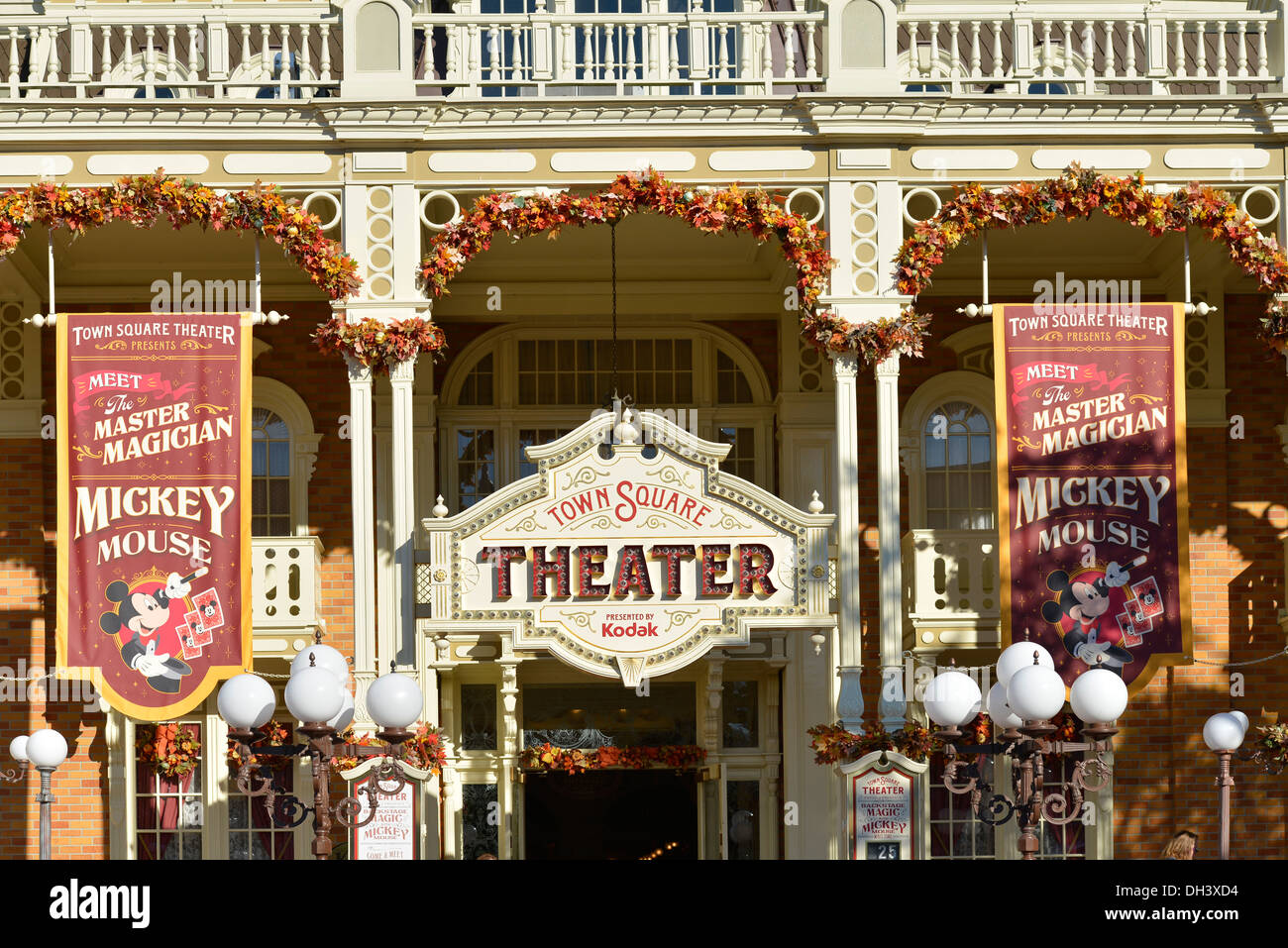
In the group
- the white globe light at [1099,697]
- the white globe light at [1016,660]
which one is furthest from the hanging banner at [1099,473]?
the white globe light at [1099,697]

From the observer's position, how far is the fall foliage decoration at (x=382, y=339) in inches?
573

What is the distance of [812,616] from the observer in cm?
1449

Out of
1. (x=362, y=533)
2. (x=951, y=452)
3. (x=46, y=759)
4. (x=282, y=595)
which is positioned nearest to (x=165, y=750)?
(x=282, y=595)

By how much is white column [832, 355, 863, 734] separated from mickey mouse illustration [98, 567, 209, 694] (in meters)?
5.02

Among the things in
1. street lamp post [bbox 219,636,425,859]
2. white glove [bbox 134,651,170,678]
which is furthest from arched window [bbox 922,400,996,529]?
street lamp post [bbox 219,636,425,859]

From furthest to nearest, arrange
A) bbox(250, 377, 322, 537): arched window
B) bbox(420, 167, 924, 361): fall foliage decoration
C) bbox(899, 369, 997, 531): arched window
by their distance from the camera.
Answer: bbox(899, 369, 997, 531): arched window
bbox(250, 377, 322, 537): arched window
bbox(420, 167, 924, 361): fall foliage decoration

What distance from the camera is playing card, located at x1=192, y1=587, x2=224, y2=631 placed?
1438 cm

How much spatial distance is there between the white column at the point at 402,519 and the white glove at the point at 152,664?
1.66 meters

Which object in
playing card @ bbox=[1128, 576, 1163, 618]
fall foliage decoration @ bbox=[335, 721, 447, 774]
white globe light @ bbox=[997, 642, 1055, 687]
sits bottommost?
fall foliage decoration @ bbox=[335, 721, 447, 774]

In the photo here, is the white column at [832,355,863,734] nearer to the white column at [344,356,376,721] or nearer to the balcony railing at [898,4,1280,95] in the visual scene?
the balcony railing at [898,4,1280,95]

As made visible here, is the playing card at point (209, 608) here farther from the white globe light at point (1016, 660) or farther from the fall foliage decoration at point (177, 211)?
the white globe light at point (1016, 660)

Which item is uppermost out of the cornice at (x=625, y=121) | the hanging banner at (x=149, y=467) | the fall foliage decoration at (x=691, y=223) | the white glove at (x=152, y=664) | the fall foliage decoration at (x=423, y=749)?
the cornice at (x=625, y=121)

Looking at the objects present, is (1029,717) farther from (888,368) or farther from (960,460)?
(960,460)
